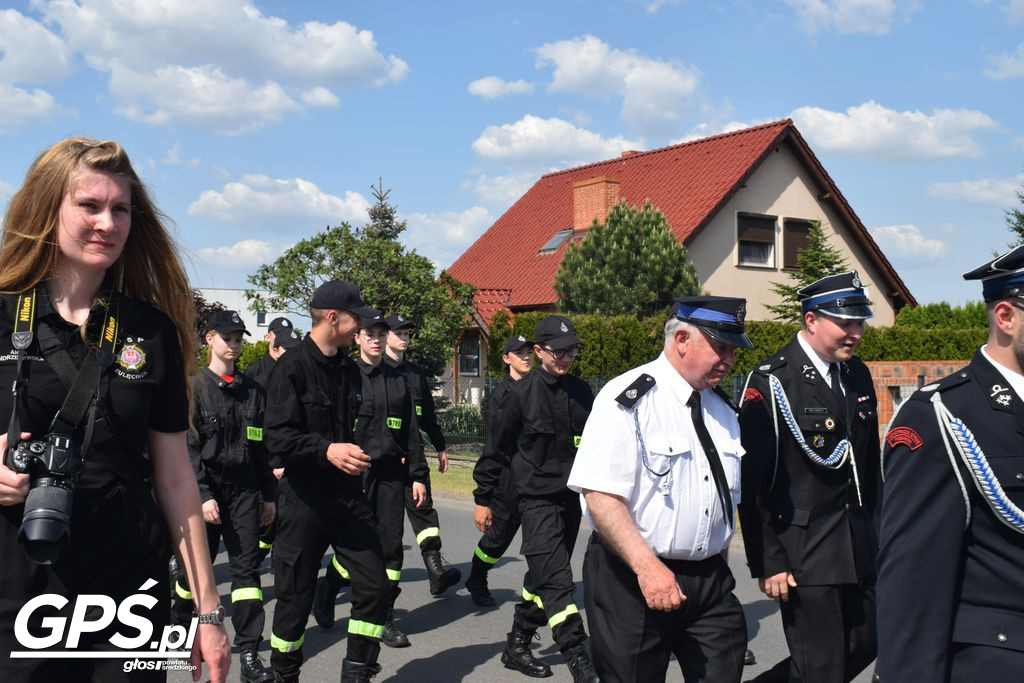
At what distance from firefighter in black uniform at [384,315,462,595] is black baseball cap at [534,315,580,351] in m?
1.88

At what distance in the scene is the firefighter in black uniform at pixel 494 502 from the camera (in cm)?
782

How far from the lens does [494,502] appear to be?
27.3 feet

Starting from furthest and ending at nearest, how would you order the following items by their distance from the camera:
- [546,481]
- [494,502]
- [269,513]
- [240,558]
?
[494,502], [240,558], [546,481], [269,513]

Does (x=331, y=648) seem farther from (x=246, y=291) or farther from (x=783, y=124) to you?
(x=783, y=124)

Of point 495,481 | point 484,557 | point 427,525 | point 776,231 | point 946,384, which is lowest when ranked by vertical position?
point 484,557

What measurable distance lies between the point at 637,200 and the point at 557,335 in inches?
975

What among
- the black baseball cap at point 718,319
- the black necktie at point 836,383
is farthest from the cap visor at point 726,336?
the black necktie at point 836,383

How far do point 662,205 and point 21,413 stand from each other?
28.3m

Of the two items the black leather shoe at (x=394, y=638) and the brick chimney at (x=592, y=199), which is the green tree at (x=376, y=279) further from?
the black leather shoe at (x=394, y=638)

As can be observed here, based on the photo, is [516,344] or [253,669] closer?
[253,669]

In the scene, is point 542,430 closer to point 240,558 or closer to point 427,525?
point 240,558

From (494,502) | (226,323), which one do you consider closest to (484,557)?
(494,502)

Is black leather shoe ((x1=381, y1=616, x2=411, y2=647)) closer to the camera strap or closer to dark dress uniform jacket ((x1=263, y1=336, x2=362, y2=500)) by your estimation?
dark dress uniform jacket ((x1=263, y1=336, x2=362, y2=500))

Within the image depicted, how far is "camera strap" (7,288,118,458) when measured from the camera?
2.66 m
